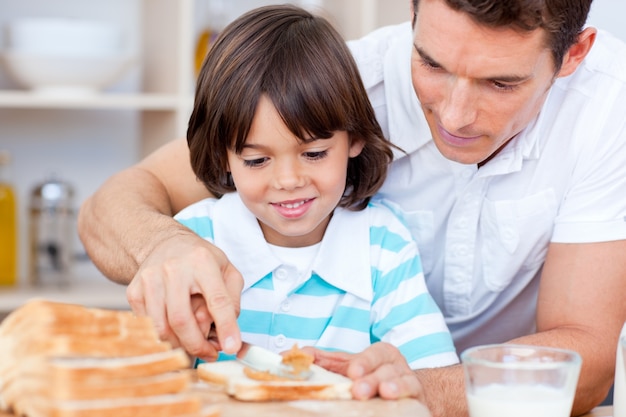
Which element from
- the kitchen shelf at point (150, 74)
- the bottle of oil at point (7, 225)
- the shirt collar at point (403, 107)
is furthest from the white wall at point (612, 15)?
the bottle of oil at point (7, 225)

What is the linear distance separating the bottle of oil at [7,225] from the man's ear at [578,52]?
1749 mm

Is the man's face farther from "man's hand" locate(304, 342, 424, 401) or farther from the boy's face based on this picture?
"man's hand" locate(304, 342, 424, 401)

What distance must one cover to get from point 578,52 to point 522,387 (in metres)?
0.73

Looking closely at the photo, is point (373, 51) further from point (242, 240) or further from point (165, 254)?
point (165, 254)

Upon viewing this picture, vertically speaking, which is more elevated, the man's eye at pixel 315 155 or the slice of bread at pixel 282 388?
the man's eye at pixel 315 155

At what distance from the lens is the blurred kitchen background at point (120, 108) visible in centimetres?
277

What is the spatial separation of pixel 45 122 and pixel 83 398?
2.16m

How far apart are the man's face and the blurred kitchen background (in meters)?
1.35

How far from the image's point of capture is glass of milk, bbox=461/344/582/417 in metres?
1.03

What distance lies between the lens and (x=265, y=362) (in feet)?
3.94

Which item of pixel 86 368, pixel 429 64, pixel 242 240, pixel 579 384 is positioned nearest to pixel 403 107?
pixel 429 64

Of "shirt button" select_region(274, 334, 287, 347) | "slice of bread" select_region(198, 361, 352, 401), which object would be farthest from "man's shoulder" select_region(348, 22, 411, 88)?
"slice of bread" select_region(198, 361, 352, 401)

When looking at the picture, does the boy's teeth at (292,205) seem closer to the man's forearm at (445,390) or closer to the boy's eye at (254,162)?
the boy's eye at (254,162)

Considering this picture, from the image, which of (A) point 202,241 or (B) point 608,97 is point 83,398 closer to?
(A) point 202,241
